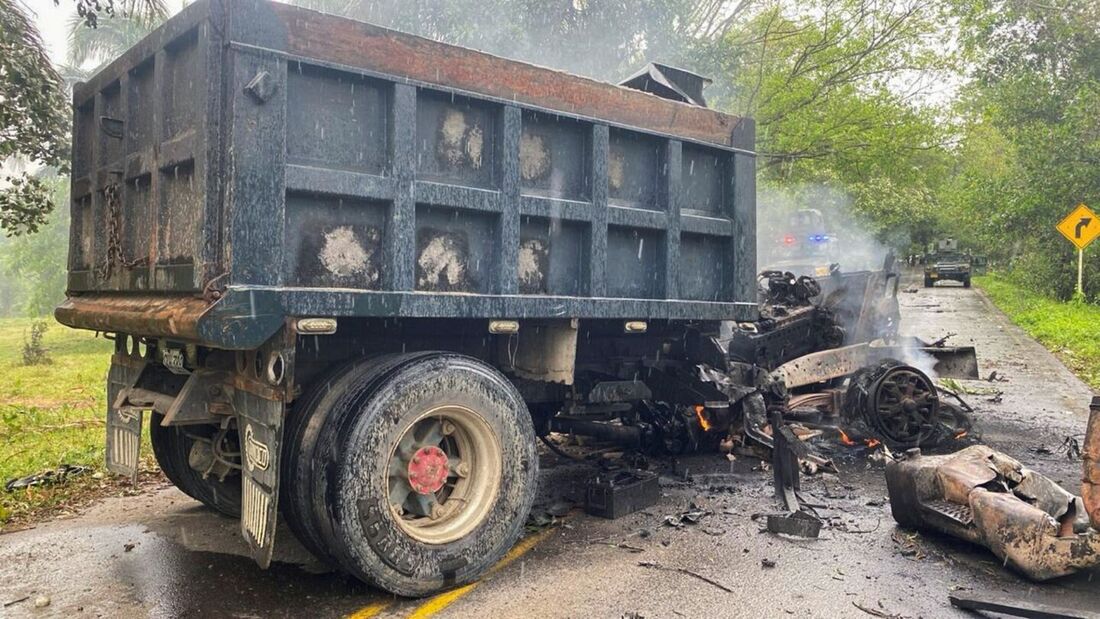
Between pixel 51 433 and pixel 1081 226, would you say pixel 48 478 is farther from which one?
pixel 1081 226

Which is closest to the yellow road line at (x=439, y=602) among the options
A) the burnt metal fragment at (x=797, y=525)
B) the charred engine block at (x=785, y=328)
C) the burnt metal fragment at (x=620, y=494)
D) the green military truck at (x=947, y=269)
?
the burnt metal fragment at (x=620, y=494)

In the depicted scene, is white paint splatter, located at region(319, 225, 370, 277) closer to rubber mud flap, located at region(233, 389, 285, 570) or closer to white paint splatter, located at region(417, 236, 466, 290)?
white paint splatter, located at region(417, 236, 466, 290)

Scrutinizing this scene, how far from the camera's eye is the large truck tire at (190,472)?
448 cm

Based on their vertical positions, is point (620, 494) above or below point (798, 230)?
below

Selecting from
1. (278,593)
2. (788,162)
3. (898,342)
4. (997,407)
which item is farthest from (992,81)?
(278,593)

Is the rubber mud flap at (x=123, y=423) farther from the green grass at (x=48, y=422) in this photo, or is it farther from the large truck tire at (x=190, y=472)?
the green grass at (x=48, y=422)

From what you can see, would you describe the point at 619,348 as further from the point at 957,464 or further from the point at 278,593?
the point at 278,593

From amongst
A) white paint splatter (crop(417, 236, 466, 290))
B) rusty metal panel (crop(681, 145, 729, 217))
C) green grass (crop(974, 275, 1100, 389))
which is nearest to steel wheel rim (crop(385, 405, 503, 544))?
white paint splatter (crop(417, 236, 466, 290))

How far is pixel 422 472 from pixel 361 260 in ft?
3.44

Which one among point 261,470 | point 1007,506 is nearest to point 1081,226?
point 1007,506

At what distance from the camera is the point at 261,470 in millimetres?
3236

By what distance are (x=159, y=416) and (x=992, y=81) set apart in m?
19.5

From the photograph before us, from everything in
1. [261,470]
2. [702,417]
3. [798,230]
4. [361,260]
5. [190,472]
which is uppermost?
[798,230]

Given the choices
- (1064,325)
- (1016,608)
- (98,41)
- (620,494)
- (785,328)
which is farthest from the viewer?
(98,41)
